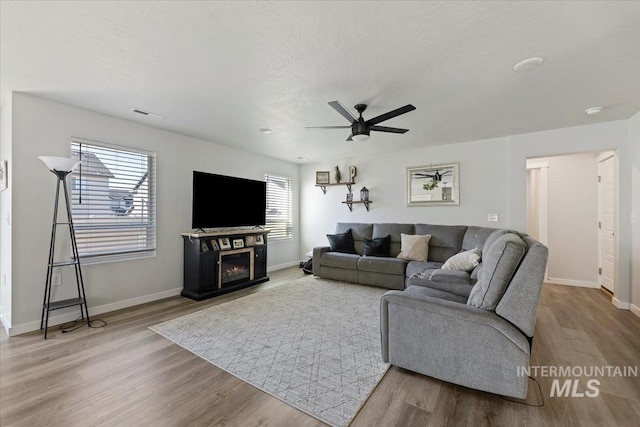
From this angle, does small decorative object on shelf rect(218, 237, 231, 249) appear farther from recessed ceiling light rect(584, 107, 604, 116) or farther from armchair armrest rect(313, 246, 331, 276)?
recessed ceiling light rect(584, 107, 604, 116)

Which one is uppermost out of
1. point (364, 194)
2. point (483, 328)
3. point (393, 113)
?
point (393, 113)

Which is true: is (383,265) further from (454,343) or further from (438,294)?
(454,343)

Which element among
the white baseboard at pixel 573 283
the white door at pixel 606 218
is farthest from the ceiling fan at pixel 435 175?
the white baseboard at pixel 573 283

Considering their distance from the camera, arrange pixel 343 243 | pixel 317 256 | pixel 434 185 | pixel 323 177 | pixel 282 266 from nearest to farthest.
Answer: pixel 434 185 < pixel 317 256 < pixel 343 243 < pixel 323 177 < pixel 282 266

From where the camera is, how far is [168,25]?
1756 millimetres

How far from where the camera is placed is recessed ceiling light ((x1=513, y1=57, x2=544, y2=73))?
212 centimetres

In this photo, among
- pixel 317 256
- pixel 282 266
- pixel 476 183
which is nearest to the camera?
pixel 476 183

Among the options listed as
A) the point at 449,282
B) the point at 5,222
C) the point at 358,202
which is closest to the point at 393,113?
the point at 449,282

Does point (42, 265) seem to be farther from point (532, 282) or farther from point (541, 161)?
point (541, 161)

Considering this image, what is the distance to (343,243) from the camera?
17.1 ft

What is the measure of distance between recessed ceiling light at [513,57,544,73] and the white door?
279 cm

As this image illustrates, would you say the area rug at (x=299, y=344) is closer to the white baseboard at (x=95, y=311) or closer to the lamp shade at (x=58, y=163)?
the white baseboard at (x=95, y=311)

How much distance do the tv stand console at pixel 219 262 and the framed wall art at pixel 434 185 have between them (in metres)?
2.95

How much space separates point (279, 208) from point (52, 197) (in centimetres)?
369
